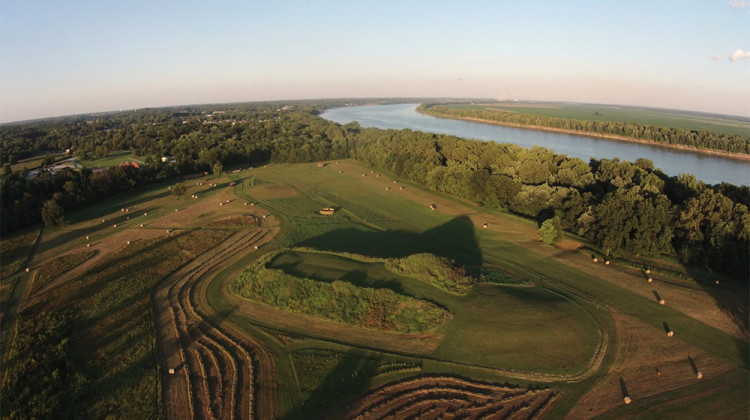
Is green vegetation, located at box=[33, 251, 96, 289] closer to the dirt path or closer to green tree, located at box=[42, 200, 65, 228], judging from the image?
green tree, located at box=[42, 200, 65, 228]

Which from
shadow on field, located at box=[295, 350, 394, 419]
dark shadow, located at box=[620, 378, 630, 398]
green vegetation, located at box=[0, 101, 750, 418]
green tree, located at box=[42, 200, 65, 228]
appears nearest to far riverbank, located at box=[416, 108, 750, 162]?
green vegetation, located at box=[0, 101, 750, 418]

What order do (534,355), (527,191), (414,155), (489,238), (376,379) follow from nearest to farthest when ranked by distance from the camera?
1. (376,379)
2. (534,355)
3. (489,238)
4. (527,191)
5. (414,155)

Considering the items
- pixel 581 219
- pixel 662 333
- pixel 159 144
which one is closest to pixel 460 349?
pixel 662 333

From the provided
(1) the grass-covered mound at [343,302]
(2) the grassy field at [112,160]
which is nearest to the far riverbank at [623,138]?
(1) the grass-covered mound at [343,302]

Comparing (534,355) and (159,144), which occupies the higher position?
(159,144)

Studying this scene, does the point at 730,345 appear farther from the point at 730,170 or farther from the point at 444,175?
the point at 730,170

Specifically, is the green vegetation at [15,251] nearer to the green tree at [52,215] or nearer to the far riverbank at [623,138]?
the green tree at [52,215]
